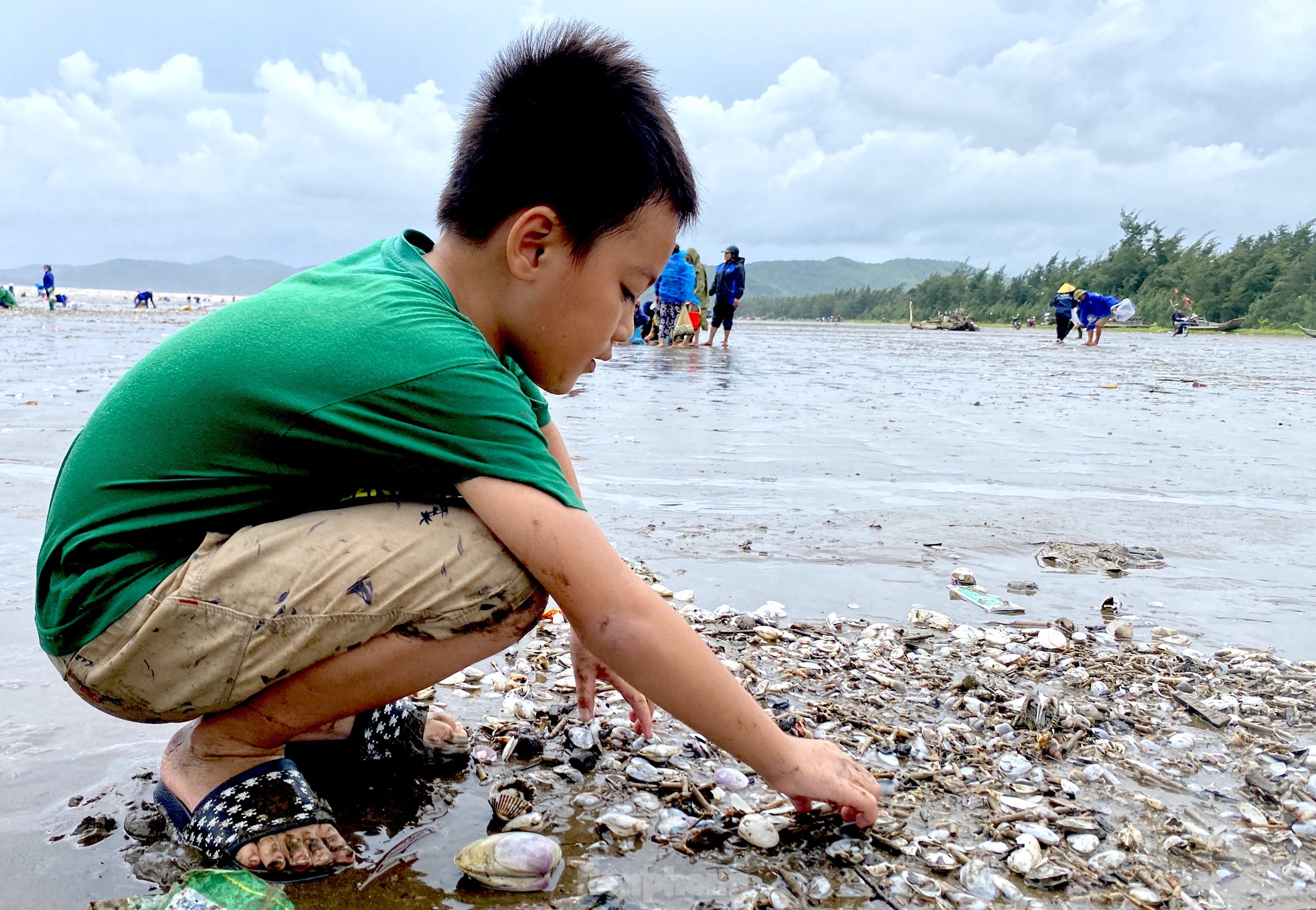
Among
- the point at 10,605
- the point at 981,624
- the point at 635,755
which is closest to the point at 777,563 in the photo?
the point at 981,624

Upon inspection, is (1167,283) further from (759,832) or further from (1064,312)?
(759,832)

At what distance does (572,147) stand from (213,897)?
1.51m

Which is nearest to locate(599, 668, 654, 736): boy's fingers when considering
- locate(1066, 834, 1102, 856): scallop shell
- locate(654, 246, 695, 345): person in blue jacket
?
locate(1066, 834, 1102, 856): scallop shell

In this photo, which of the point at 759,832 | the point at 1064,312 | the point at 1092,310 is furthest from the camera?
the point at 1064,312

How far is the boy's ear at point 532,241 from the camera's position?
189 cm

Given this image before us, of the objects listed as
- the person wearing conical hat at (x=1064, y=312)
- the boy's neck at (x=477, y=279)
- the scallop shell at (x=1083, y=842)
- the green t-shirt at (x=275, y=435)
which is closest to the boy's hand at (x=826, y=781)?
the scallop shell at (x=1083, y=842)

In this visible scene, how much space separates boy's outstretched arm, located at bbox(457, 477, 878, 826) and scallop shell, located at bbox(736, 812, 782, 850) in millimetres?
236

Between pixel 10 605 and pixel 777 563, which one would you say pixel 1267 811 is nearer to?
pixel 777 563

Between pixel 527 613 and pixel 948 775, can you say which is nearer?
pixel 527 613

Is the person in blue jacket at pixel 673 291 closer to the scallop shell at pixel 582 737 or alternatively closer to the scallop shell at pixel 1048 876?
the scallop shell at pixel 582 737

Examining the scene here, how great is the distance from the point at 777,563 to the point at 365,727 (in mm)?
2122

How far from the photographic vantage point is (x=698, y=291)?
74.4 feet

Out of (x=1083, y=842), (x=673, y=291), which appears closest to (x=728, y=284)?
(x=673, y=291)

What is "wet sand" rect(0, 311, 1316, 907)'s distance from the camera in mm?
1904
